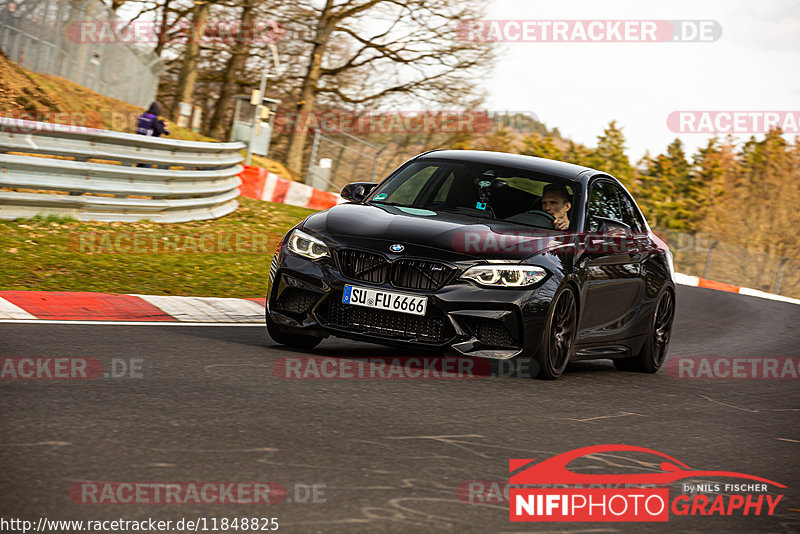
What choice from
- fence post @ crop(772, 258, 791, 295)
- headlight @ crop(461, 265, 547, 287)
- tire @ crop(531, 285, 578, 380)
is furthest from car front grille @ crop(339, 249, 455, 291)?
fence post @ crop(772, 258, 791, 295)

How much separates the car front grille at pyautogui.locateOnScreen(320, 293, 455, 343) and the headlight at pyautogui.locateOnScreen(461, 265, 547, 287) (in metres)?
0.33

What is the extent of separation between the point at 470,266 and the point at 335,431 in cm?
208

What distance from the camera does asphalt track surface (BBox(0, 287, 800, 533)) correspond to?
4105mm

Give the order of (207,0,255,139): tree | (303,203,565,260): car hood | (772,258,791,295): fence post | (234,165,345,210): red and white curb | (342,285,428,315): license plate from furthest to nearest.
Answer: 1. (772,258,791,295): fence post
2. (207,0,255,139): tree
3. (234,165,345,210): red and white curb
4. (303,203,565,260): car hood
5. (342,285,428,315): license plate

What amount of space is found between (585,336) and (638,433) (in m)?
1.90

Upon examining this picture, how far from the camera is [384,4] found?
3319 centimetres

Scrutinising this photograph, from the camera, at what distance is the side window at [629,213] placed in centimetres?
938

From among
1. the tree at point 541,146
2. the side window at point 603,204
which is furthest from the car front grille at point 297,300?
the tree at point 541,146

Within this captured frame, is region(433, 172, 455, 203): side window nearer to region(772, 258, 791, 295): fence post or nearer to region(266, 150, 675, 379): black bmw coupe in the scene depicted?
region(266, 150, 675, 379): black bmw coupe

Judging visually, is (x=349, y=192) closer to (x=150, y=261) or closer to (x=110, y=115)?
(x=150, y=261)

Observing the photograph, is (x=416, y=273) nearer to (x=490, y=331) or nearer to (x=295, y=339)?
(x=490, y=331)

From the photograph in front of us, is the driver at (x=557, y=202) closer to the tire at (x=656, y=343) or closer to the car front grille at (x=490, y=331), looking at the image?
the car front grille at (x=490, y=331)

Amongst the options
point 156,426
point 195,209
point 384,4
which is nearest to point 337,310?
point 156,426

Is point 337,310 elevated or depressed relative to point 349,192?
depressed
